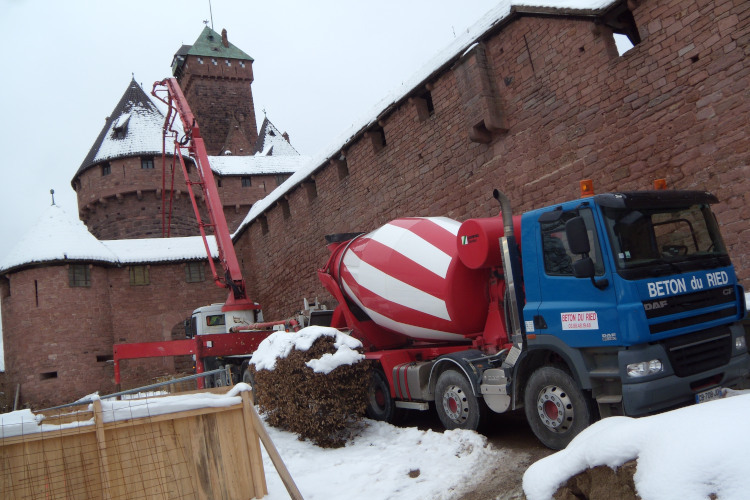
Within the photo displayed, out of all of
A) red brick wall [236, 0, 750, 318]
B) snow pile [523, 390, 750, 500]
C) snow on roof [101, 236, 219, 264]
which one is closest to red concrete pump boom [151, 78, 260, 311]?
red brick wall [236, 0, 750, 318]

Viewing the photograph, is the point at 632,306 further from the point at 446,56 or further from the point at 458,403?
the point at 446,56

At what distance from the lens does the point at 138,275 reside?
25625 mm

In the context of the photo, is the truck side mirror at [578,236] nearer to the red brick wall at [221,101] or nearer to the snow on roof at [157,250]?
the snow on roof at [157,250]

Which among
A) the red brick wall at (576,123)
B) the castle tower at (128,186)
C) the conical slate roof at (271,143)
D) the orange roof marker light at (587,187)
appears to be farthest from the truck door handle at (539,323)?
the conical slate roof at (271,143)

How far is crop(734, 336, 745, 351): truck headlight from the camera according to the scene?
486cm

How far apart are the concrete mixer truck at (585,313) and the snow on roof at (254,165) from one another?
30.8 m

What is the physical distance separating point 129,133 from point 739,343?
109 ft

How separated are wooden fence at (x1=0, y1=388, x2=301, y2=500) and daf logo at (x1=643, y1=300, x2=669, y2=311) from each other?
2997mm

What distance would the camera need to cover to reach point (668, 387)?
14.2 ft

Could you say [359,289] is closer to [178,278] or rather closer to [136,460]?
[136,460]

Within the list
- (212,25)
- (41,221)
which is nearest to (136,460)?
(41,221)

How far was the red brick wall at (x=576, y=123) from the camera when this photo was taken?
7469mm

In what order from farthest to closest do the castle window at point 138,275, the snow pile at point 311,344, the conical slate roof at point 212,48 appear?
the conical slate roof at point 212,48 < the castle window at point 138,275 < the snow pile at point 311,344

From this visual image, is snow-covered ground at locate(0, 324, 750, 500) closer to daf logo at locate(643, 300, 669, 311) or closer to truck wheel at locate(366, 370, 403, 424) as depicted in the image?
truck wheel at locate(366, 370, 403, 424)
